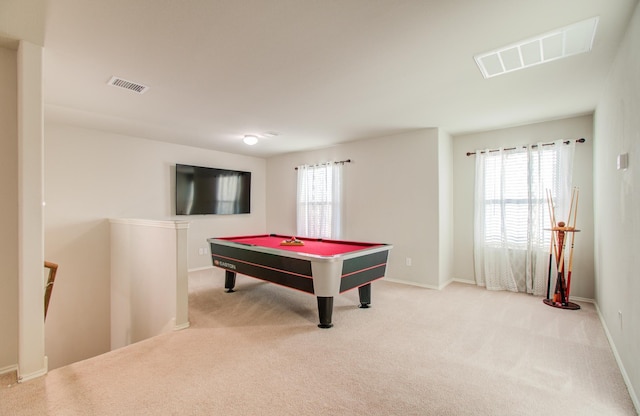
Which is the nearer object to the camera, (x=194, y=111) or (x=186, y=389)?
(x=186, y=389)

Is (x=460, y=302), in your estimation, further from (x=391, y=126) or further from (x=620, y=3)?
(x=620, y=3)

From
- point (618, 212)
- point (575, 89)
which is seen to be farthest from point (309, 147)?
point (618, 212)

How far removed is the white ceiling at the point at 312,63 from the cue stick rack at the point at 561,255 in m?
1.26

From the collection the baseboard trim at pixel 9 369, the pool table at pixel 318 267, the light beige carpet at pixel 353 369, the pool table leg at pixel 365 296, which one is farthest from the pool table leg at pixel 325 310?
the baseboard trim at pixel 9 369

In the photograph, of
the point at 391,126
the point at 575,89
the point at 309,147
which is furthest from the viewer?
the point at 309,147

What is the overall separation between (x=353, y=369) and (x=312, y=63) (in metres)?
2.45

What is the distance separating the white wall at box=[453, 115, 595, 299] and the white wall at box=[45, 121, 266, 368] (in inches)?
201

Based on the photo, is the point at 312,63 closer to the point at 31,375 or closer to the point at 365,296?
the point at 365,296

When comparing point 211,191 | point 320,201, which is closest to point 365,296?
point 320,201

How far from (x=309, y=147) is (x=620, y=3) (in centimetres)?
460

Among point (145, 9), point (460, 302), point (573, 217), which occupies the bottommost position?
point (460, 302)

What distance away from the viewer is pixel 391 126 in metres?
4.33

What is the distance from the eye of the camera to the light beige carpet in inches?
70.2

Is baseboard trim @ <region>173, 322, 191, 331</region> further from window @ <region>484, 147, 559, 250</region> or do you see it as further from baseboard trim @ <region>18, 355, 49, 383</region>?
window @ <region>484, 147, 559, 250</region>
